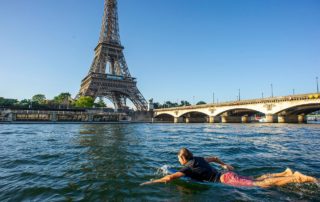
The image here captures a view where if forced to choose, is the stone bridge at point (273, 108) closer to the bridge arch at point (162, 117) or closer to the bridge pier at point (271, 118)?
the bridge pier at point (271, 118)

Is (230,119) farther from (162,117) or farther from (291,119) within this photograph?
(162,117)

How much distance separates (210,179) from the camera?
5250mm

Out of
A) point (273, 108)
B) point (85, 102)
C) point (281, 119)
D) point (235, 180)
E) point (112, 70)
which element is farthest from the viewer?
point (112, 70)

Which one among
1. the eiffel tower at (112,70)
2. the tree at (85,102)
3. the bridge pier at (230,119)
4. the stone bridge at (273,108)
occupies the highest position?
the eiffel tower at (112,70)

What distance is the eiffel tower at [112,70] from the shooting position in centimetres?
6831

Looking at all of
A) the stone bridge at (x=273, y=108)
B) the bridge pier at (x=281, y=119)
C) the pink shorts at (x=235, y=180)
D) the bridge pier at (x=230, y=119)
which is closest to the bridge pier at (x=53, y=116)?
the stone bridge at (x=273, y=108)

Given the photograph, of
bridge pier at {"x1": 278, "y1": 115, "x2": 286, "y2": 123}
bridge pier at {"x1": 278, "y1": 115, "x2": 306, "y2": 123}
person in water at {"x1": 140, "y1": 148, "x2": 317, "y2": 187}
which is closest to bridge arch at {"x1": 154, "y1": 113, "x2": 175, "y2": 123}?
bridge pier at {"x1": 278, "y1": 115, "x2": 286, "y2": 123}

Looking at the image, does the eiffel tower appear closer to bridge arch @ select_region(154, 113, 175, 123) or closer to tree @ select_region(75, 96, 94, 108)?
tree @ select_region(75, 96, 94, 108)

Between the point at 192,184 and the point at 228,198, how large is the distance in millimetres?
1077

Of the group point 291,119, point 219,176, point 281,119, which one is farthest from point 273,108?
point 219,176

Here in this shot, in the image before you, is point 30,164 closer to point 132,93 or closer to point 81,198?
point 81,198

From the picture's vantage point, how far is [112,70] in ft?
268

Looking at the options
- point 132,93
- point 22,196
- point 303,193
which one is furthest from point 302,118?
point 22,196

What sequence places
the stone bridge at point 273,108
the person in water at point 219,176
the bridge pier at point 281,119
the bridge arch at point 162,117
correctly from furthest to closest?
the bridge arch at point 162,117
the bridge pier at point 281,119
the stone bridge at point 273,108
the person in water at point 219,176
